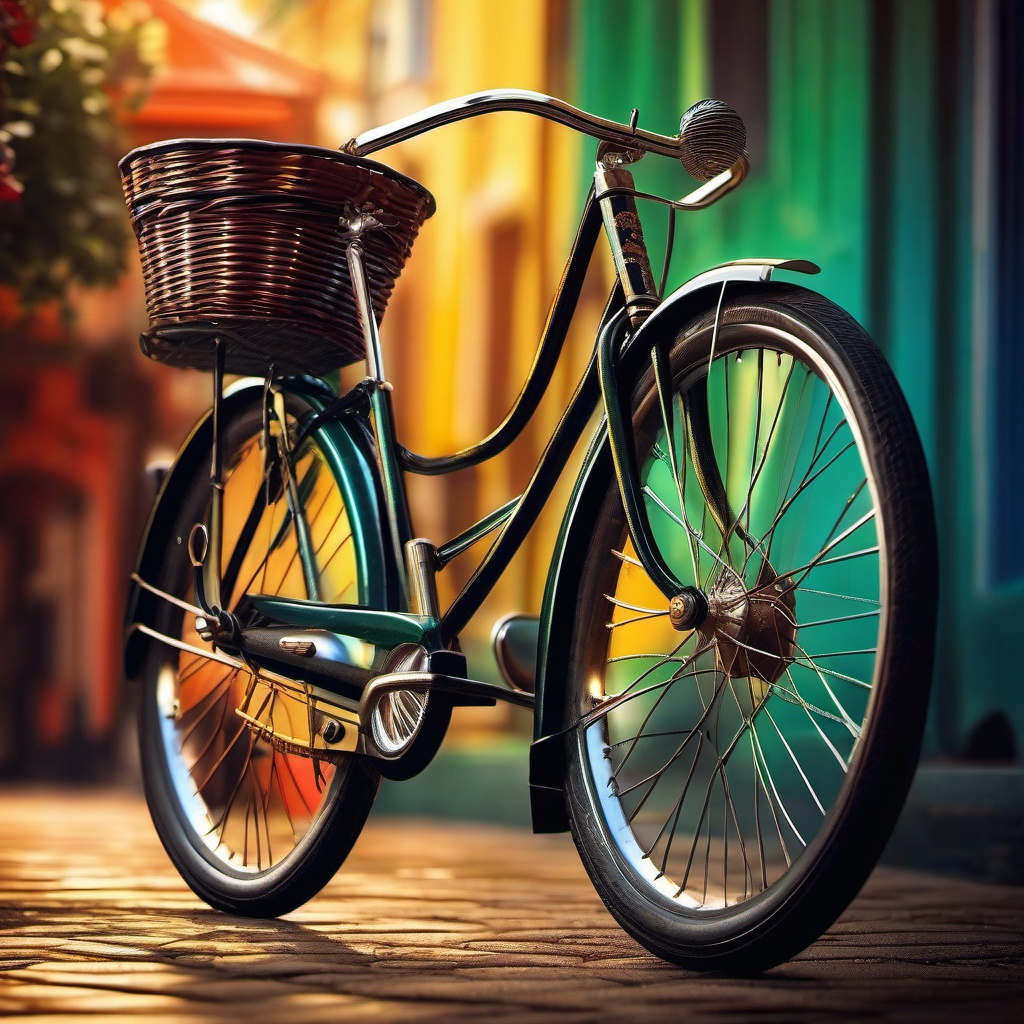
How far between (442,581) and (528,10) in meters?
2.42

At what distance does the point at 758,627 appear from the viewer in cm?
201

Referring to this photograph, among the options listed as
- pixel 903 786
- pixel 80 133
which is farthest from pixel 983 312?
pixel 903 786

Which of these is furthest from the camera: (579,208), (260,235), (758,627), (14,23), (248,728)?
(579,208)

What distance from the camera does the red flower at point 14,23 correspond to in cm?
330

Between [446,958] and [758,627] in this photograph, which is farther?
[446,958]

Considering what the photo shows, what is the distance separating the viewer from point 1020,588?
424 centimetres

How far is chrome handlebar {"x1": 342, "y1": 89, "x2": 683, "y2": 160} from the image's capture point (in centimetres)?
235

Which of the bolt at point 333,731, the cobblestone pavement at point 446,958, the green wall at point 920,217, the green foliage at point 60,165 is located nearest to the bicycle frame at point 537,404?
the bolt at point 333,731

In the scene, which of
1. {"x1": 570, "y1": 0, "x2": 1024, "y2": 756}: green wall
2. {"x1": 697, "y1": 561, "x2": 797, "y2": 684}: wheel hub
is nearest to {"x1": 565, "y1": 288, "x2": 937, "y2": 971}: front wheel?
{"x1": 697, "y1": 561, "x2": 797, "y2": 684}: wheel hub

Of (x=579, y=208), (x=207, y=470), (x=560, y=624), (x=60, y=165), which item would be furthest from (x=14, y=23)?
(x=579, y=208)

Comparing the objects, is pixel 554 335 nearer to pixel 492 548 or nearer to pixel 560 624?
pixel 492 548

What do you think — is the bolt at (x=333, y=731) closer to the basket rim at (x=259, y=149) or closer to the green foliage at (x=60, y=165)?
the basket rim at (x=259, y=149)

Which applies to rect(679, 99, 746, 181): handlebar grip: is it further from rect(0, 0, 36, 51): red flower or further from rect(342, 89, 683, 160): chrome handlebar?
rect(0, 0, 36, 51): red flower

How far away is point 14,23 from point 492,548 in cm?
170
